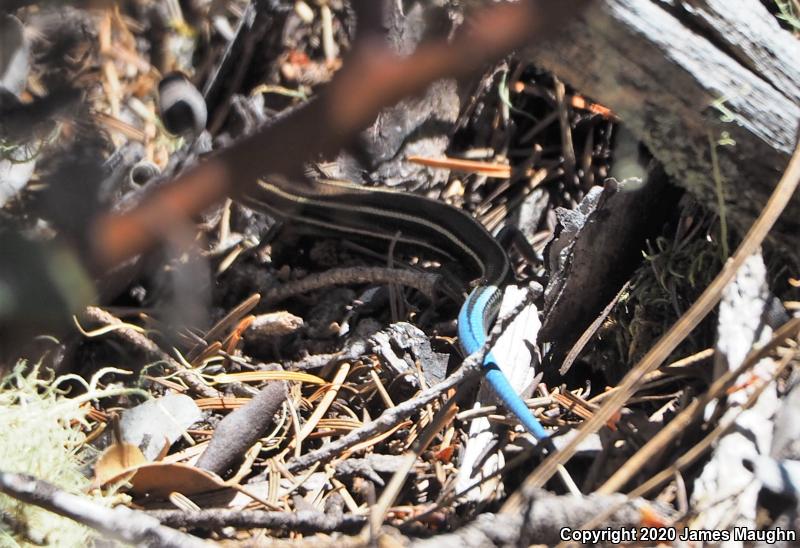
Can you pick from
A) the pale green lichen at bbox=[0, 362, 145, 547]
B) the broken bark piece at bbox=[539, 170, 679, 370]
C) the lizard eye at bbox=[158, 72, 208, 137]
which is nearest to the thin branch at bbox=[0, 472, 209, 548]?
the pale green lichen at bbox=[0, 362, 145, 547]

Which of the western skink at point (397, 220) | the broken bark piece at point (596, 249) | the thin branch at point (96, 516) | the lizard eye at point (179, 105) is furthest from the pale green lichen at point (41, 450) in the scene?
the broken bark piece at point (596, 249)

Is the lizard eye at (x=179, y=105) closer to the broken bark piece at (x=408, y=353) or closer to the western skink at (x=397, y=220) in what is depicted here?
the western skink at (x=397, y=220)

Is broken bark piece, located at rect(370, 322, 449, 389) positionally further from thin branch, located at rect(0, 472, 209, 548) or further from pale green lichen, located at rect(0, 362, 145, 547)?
thin branch, located at rect(0, 472, 209, 548)

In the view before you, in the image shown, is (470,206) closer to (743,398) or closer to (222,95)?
(222,95)

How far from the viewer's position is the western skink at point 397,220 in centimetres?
247

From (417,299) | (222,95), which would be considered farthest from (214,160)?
(222,95)

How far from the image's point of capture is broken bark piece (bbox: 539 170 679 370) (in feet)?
6.25

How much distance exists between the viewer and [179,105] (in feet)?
6.05

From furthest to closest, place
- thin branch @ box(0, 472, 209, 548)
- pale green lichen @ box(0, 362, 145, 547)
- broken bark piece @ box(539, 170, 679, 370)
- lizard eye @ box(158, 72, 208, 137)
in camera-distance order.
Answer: broken bark piece @ box(539, 170, 679, 370)
lizard eye @ box(158, 72, 208, 137)
pale green lichen @ box(0, 362, 145, 547)
thin branch @ box(0, 472, 209, 548)

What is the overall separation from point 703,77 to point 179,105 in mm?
1114

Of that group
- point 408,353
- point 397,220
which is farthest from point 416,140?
point 408,353

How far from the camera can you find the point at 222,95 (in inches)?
116

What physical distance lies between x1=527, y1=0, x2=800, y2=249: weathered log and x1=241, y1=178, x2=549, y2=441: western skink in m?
0.78

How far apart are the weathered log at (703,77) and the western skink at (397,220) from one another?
2.56ft
